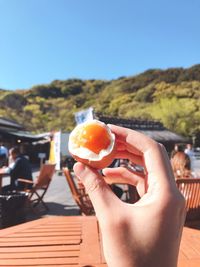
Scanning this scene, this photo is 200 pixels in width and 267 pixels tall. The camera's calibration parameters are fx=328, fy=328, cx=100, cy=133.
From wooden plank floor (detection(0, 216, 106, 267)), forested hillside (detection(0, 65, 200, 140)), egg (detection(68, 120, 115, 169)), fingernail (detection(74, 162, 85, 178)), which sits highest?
forested hillside (detection(0, 65, 200, 140))

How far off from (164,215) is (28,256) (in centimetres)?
130

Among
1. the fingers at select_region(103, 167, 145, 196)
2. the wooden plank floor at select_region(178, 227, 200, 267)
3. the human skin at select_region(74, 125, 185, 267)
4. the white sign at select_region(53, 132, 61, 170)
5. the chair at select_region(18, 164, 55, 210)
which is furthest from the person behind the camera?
the white sign at select_region(53, 132, 61, 170)

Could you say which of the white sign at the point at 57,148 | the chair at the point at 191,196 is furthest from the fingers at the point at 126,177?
the white sign at the point at 57,148

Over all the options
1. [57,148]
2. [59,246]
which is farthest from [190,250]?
[57,148]

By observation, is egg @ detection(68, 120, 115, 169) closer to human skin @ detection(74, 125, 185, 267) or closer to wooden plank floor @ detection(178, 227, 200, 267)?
human skin @ detection(74, 125, 185, 267)

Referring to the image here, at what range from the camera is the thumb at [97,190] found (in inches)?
36.6

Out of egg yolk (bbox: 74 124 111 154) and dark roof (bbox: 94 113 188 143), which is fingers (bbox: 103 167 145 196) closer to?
egg yolk (bbox: 74 124 111 154)

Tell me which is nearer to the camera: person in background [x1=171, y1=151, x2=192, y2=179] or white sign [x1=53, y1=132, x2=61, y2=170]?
person in background [x1=171, y1=151, x2=192, y2=179]

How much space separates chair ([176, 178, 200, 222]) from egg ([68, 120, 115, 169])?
312 cm

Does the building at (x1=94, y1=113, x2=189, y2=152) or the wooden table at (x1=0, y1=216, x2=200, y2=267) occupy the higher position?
the building at (x1=94, y1=113, x2=189, y2=152)

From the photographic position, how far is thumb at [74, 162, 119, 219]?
93 centimetres

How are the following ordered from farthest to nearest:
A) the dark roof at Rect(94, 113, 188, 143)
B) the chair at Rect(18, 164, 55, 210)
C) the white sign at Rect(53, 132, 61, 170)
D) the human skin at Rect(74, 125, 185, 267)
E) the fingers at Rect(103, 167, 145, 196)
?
the dark roof at Rect(94, 113, 188, 143) → the white sign at Rect(53, 132, 61, 170) → the chair at Rect(18, 164, 55, 210) → the fingers at Rect(103, 167, 145, 196) → the human skin at Rect(74, 125, 185, 267)

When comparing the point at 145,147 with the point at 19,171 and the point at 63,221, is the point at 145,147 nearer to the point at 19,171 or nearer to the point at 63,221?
the point at 63,221

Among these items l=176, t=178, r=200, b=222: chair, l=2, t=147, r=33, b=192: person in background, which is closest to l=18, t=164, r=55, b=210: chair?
l=2, t=147, r=33, b=192: person in background
